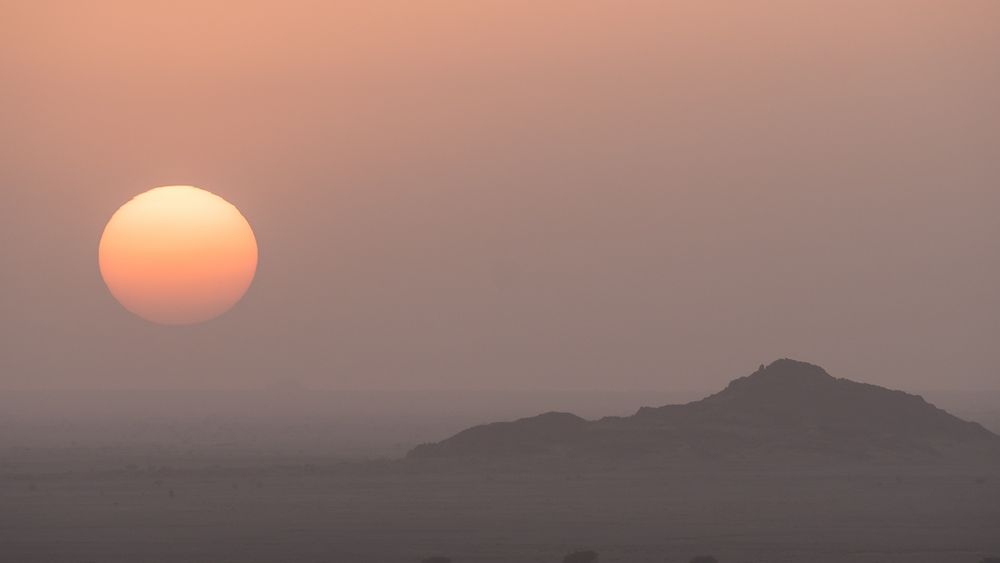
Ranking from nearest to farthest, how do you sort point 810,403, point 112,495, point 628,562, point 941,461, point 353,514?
point 628,562 → point 353,514 → point 112,495 → point 941,461 → point 810,403

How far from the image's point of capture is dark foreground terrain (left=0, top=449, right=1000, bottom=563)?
6806 cm

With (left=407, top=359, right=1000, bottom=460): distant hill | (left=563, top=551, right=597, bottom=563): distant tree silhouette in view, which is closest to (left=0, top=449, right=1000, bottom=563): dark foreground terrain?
(left=563, top=551, right=597, bottom=563): distant tree silhouette

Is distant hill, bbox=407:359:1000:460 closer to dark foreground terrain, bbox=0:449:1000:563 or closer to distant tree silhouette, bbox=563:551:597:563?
dark foreground terrain, bbox=0:449:1000:563

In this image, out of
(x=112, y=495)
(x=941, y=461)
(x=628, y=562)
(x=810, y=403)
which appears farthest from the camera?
(x=810, y=403)

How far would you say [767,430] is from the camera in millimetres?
127938

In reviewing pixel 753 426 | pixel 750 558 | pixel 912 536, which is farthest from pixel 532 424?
pixel 750 558

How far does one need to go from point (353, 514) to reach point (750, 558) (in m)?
25.6

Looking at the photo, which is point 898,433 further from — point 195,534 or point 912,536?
point 195,534

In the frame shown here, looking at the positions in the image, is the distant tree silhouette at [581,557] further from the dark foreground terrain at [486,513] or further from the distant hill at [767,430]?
the distant hill at [767,430]

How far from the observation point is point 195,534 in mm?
74250

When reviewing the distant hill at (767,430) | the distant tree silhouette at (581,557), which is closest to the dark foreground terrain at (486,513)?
the distant tree silhouette at (581,557)

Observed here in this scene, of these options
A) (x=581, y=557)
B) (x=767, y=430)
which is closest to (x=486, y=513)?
(x=581, y=557)

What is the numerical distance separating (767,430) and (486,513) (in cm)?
4801

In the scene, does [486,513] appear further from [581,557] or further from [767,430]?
[767,430]
